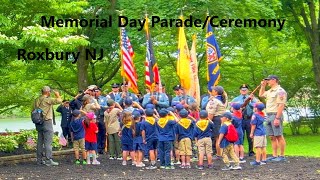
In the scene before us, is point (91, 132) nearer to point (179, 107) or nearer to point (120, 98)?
point (120, 98)

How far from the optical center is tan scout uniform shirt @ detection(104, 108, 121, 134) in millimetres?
16223

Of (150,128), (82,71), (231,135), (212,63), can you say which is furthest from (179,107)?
(82,71)

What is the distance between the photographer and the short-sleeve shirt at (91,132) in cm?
1557

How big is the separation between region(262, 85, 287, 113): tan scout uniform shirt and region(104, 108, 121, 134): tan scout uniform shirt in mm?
3892

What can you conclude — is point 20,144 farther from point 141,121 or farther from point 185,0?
point 185,0

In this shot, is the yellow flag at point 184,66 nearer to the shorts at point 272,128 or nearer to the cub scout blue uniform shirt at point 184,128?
the cub scout blue uniform shirt at point 184,128

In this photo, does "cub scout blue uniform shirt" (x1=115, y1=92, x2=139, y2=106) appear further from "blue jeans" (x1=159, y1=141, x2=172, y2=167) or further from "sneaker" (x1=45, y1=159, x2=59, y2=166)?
"blue jeans" (x1=159, y1=141, x2=172, y2=167)

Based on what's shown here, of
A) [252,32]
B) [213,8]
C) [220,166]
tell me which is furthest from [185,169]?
[252,32]

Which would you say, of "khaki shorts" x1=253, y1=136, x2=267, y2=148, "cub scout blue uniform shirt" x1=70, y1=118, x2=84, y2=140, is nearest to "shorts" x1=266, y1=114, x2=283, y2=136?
"khaki shorts" x1=253, y1=136, x2=267, y2=148

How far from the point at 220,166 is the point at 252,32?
12.1m

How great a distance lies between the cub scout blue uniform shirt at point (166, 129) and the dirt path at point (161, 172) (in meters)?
0.72

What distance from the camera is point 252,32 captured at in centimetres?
2553

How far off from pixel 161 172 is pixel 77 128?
3.14 meters

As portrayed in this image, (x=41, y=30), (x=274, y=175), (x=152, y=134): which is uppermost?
(x=41, y=30)
